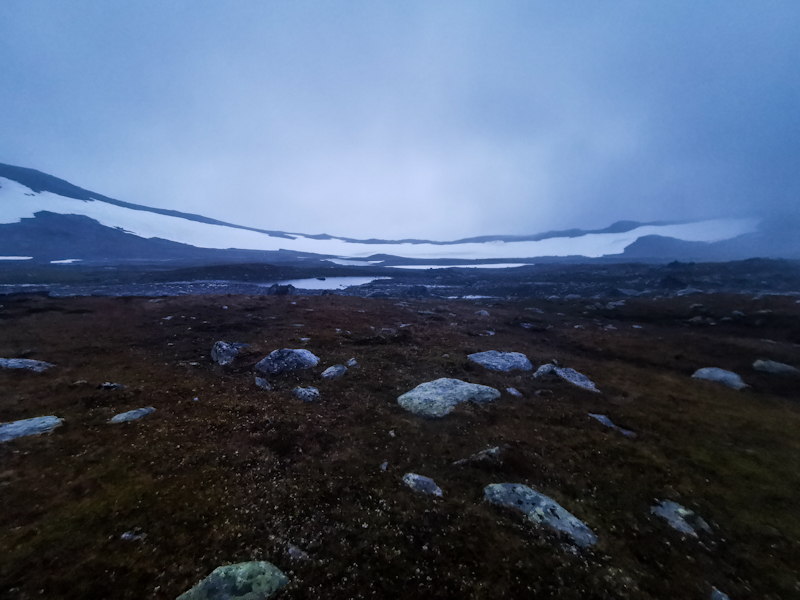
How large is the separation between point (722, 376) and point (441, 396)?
1874cm

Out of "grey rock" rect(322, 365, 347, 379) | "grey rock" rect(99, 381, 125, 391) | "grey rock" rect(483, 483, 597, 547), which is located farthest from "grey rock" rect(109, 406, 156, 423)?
"grey rock" rect(483, 483, 597, 547)

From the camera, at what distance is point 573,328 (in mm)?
34062

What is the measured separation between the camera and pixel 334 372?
62.5 feet

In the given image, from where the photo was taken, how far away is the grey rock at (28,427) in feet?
36.3

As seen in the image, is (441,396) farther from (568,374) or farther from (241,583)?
(241,583)

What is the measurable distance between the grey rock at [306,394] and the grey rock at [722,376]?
23624mm

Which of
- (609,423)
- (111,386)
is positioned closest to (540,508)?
(609,423)

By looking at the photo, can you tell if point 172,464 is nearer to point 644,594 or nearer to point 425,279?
point 644,594

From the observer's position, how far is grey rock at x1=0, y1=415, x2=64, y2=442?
11055 mm

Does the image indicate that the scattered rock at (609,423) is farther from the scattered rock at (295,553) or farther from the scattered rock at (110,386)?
the scattered rock at (110,386)

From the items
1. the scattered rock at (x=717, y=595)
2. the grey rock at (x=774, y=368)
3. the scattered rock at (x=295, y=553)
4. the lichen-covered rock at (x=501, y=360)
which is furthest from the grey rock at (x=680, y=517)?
the grey rock at (x=774, y=368)

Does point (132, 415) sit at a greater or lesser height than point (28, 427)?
lesser

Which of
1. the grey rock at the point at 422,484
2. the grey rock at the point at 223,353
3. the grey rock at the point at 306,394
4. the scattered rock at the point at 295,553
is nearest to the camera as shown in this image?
the scattered rock at the point at 295,553

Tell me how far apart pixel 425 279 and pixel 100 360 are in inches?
3129
